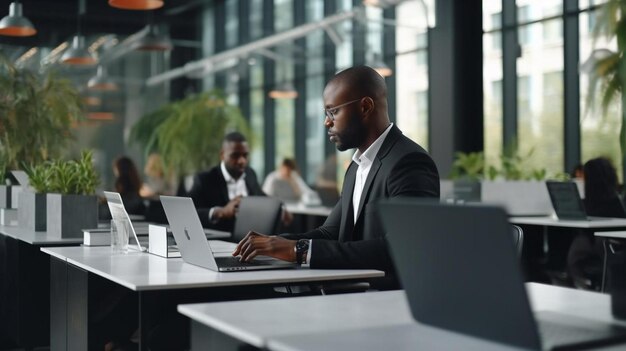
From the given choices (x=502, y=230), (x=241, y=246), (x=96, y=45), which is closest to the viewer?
(x=502, y=230)

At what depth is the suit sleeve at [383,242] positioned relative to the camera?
9.56ft

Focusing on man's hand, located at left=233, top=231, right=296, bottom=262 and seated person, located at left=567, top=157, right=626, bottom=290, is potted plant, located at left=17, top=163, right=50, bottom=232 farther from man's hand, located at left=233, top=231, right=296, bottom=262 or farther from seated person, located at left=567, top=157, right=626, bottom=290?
seated person, located at left=567, top=157, right=626, bottom=290

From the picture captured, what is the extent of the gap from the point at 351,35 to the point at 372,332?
→ 39.2ft

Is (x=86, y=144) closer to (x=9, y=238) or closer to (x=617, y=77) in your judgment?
(x=9, y=238)

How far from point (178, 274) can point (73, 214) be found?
2.00 m

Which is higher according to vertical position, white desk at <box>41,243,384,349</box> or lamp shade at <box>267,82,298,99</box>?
lamp shade at <box>267,82,298,99</box>

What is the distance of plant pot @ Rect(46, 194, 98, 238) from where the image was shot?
15.1ft

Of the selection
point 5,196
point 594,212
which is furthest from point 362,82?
point 594,212

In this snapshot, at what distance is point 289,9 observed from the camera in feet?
49.1

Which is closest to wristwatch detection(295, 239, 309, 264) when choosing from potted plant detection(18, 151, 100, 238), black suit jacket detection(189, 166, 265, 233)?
potted plant detection(18, 151, 100, 238)

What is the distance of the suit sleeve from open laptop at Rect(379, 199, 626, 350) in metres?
1.07

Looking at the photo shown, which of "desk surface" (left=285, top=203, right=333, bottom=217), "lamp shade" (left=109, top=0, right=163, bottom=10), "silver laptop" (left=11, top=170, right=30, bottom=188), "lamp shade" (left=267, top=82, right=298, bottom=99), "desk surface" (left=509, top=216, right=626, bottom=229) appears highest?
"lamp shade" (left=267, top=82, right=298, bottom=99)

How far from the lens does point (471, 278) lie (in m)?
1.60

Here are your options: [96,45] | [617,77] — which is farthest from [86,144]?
[617,77]
